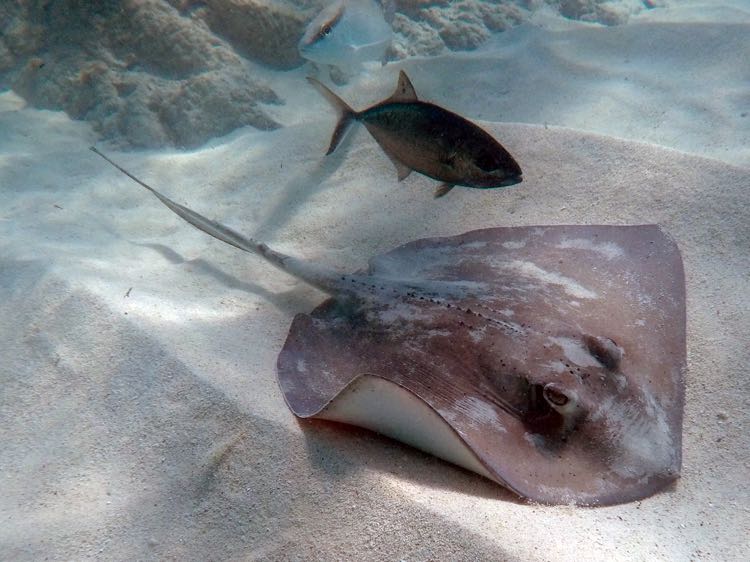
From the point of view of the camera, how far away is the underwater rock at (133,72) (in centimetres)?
674

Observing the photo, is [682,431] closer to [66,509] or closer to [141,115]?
[66,509]

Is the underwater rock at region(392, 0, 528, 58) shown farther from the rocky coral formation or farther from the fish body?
the fish body

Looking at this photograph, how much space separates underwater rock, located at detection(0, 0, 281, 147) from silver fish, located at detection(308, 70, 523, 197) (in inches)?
144

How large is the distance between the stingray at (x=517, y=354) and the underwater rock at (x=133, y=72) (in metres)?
3.69

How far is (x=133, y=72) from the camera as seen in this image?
7.00 m

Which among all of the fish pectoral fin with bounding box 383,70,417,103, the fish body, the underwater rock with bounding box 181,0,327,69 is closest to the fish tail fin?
the fish pectoral fin with bounding box 383,70,417,103

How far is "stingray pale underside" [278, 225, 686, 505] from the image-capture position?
7.27 ft

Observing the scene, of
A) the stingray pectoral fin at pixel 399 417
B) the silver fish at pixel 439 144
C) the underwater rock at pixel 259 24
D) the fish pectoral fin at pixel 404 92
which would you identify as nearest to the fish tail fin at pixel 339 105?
the silver fish at pixel 439 144

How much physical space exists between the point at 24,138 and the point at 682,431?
792cm

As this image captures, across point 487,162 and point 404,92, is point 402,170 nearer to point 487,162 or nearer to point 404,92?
point 404,92

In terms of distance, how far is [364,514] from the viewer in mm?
2145

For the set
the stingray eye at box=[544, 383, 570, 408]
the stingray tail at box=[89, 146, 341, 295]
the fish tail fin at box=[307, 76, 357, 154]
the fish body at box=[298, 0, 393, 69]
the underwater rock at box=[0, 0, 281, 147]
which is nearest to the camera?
the stingray eye at box=[544, 383, 570, 408]

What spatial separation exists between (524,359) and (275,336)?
175cm

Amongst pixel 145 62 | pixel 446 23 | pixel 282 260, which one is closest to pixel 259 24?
pixel 145 62
